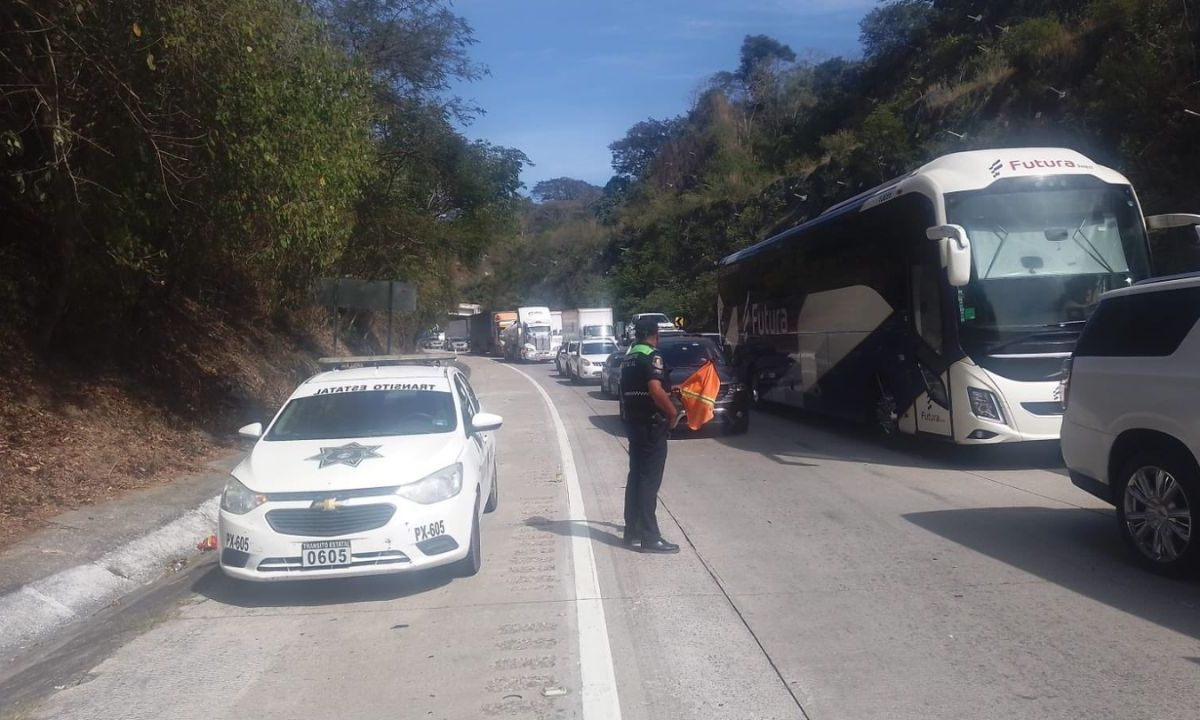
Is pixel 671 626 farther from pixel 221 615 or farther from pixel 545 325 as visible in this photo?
pixel 545 325

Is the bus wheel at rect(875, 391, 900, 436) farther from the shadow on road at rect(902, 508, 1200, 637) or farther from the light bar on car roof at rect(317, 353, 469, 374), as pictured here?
the light bar on car roof at rect(317, 353, 469, 374)

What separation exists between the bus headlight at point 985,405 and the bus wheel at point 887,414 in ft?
6.44

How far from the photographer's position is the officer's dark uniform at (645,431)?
8.48 metres

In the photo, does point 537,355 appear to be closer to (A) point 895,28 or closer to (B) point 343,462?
(A) point 895,28

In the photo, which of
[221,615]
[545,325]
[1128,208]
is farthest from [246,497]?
[545,325]

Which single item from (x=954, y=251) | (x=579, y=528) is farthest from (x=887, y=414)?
(x=579, y=528)

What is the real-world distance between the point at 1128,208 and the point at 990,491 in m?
4.11

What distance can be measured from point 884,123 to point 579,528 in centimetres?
3757

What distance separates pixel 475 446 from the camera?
29.2ft

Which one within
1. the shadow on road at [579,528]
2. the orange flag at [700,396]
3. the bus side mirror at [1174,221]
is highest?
the bus side mirror at [1174,221]

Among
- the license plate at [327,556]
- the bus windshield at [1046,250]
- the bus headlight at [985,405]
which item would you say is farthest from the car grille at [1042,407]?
the license plate at [327,556]

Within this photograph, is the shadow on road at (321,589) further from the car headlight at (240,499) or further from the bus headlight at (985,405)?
the bus headlight at (985,405)

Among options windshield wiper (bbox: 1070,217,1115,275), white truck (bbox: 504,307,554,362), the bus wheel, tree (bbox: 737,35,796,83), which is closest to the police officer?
windshield wiper (bbox: 1070,217,1115,275)

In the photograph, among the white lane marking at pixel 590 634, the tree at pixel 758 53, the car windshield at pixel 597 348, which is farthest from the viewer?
the tree at pixel 758 53
